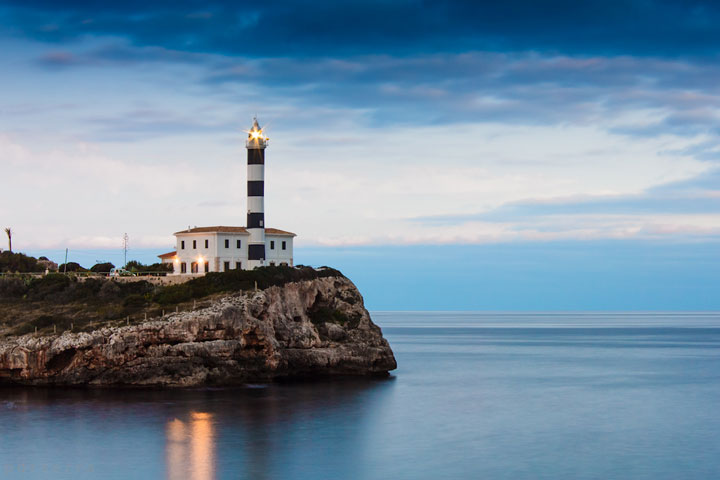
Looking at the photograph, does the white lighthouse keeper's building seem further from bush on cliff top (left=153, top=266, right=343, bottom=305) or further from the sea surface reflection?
the sea surface reflection

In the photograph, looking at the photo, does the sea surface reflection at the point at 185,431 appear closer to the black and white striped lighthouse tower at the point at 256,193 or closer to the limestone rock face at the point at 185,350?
the limestone rock face at the point at 185,350

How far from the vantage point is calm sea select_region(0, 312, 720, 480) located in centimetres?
3070

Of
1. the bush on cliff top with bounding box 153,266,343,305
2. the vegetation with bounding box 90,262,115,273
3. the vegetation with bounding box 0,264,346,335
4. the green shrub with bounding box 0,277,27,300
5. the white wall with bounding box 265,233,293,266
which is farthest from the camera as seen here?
the vegetation with bounding box 90,262,115,273

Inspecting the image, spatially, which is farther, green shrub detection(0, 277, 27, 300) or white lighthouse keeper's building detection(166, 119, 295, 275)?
white lighthouse keeper's building detection(166, 119, 295, 275)

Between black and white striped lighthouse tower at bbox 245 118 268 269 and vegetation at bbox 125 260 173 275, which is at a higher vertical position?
black and white striped lighthouse tower at bbox 245 118 268 269

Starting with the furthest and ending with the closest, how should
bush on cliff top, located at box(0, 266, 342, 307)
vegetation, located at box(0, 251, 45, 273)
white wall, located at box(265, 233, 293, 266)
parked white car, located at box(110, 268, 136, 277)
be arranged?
vegetation, located at box(0, 251, 45, 273) → white wall, located at box(265, 233, 293, 266) → parked white car, located at box(110, 268, 136, 277) → bush on cliff top, located at box(0, 266, 342, 307)

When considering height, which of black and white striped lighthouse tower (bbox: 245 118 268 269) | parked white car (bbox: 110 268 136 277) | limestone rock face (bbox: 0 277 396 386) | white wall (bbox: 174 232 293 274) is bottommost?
limestone rock face (bbox: 0 277 396 386)

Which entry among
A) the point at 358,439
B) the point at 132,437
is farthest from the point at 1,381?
the point at 358,439

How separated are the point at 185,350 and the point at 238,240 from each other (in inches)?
815

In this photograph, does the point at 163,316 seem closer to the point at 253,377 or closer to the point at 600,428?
the point at 253,377

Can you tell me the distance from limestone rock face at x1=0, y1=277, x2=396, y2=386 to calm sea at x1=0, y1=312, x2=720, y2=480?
110 cm

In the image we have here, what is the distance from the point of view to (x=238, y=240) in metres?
64.6

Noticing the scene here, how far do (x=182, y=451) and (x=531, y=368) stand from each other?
40.6m

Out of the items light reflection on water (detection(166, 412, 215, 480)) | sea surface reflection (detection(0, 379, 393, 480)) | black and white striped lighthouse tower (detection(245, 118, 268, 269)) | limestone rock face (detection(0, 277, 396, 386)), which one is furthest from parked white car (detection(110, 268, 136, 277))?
light reflection on water (detection(166, 412, 215, 480))
